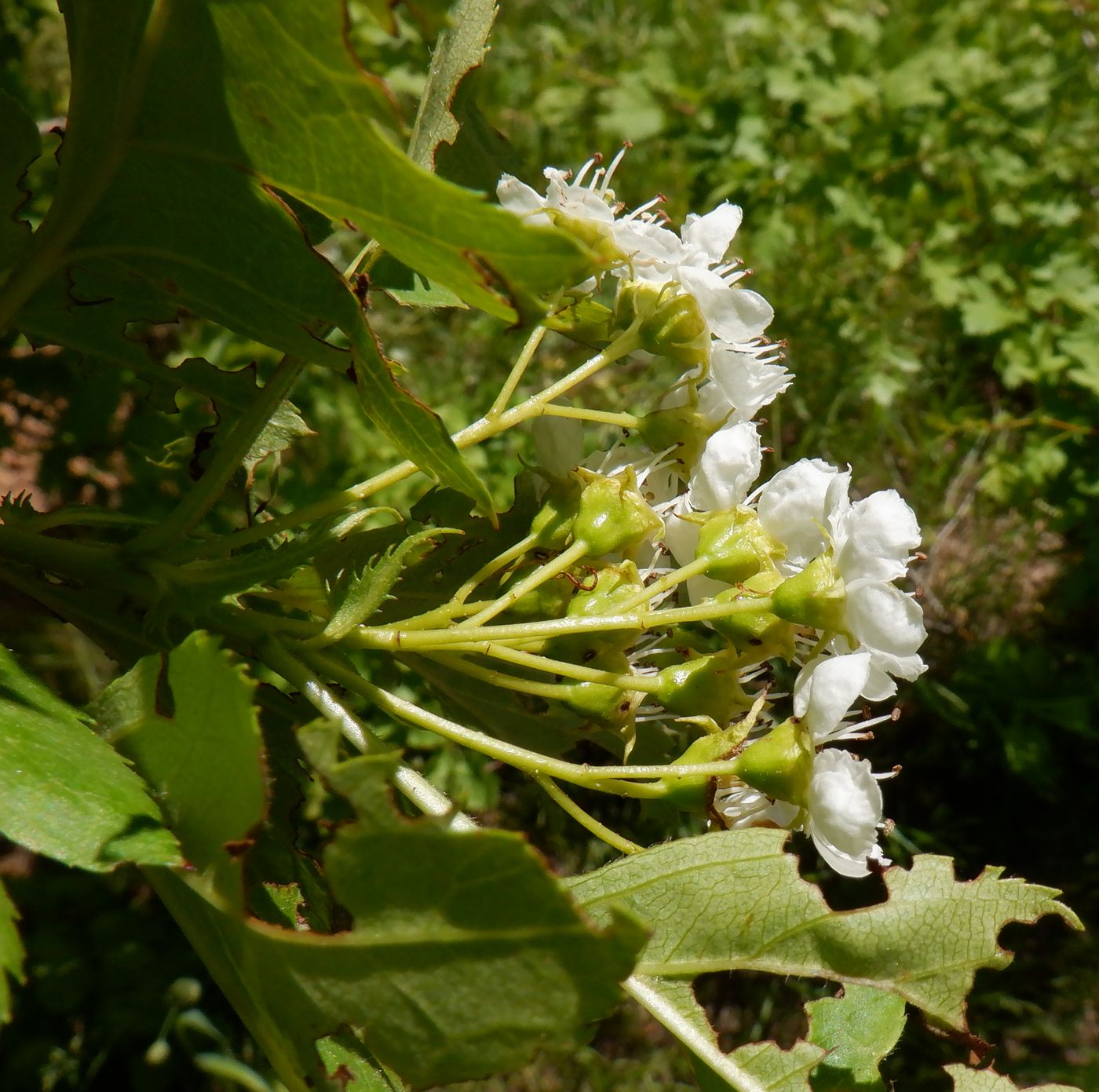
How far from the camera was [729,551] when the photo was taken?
0.98 m

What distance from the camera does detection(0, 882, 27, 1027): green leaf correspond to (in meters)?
0.68

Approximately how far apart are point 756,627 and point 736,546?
0.08 m

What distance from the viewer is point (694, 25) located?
11.9ft

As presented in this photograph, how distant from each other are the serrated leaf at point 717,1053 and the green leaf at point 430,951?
Answer: 29cm

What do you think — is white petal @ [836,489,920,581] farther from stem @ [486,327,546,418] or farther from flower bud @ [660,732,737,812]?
stem @ [486,327,546,418]

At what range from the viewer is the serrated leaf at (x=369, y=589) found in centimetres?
88

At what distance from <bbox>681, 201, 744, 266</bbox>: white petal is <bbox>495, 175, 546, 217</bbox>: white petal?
0.14m

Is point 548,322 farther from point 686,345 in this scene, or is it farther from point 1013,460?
point 1013,460

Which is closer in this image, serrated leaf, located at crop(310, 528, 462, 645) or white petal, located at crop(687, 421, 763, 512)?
serrated leaf, located at crop(310, 528, 462, 645)

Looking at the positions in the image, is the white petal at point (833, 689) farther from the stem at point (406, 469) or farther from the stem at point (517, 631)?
the stem at point (406, 469)

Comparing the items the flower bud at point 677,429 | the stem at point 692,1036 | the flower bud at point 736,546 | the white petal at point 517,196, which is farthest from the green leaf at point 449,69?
the stem at point 692,1036

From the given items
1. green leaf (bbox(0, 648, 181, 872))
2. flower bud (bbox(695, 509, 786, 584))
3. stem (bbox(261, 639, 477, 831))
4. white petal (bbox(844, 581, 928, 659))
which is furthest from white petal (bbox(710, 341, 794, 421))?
green leaf (bbox(0, 648, 181, 872))

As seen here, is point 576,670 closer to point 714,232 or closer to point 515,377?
point 515,377

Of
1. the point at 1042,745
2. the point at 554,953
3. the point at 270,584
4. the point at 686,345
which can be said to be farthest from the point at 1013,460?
the point at 554,953
